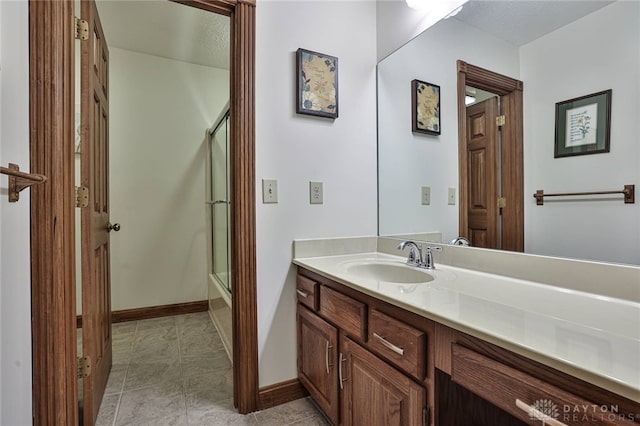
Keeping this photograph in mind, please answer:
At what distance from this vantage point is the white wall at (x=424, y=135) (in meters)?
1.36

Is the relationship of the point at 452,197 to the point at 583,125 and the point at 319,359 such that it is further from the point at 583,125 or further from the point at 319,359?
the point at 319,359

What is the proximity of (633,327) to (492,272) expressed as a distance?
54 cm

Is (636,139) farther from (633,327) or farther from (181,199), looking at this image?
(181,199)

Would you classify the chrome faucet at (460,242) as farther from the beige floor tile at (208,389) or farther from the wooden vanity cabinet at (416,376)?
the beige floor tile at (208,389)

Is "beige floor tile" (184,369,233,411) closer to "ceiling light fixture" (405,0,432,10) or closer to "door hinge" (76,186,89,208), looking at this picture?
"door hinge" (76,186,89,208)

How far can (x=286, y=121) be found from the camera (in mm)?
1575

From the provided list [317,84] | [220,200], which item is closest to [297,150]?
[317,84]

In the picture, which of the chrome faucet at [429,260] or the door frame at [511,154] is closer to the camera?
the door frame at [511,154]

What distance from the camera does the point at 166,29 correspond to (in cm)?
246

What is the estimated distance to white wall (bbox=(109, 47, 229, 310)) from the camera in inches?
108

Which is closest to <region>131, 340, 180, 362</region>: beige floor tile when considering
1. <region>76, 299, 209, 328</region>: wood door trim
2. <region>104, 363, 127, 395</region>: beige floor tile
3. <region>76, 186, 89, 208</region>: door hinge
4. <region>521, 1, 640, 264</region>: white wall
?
<region>104, 363, 127, 395</region>: beige floor tile

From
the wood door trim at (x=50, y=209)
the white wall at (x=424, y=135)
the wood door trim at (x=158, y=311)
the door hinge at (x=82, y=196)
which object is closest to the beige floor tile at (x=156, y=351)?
the wood door trim at (x=158, y=311)

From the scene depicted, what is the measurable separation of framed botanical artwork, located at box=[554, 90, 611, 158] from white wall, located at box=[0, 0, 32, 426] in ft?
5.39

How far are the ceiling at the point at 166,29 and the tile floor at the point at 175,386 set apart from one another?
7.77ft
